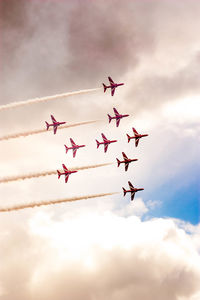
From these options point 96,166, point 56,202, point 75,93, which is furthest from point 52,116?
point 56,202

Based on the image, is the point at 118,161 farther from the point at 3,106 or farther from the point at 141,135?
the point at 3,106

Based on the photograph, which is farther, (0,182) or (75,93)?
(75,93)

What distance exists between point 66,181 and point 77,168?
405 inches

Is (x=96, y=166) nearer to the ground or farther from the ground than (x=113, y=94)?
nearer to the ground

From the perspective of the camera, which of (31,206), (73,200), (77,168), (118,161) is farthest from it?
(118,161)

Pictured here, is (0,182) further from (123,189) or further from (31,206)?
(123,189)

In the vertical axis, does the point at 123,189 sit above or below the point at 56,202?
above

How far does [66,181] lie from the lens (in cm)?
18350

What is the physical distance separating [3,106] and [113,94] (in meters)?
64.1

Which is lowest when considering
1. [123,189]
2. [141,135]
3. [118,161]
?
[123,189]

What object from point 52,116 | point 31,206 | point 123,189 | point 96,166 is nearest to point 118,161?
point 123,189

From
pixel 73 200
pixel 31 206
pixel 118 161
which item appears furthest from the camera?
pixel 118 161

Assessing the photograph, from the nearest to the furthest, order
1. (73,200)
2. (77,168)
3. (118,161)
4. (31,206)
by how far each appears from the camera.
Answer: (31,206), (73,200), (77,168), (118,161)

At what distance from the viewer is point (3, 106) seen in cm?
15575
